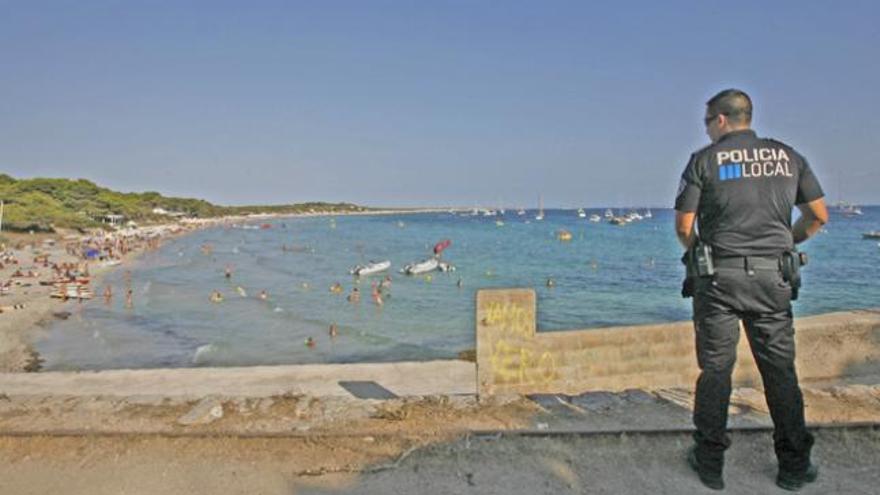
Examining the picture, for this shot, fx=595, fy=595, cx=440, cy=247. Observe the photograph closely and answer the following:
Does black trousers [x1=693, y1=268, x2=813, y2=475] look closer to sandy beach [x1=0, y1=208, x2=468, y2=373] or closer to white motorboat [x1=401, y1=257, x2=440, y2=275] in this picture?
sandy beach [x1=0, y1=208, x2=468, y2=373]

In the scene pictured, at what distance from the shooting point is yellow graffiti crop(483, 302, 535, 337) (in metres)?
6.05

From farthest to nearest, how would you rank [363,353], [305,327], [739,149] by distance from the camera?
1. [305,327]
2. [363,353]
3. [739,149]

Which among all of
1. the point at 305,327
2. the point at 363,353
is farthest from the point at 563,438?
the point at 305,327

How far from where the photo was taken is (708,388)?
378cm

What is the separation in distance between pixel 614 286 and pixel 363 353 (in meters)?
20.5

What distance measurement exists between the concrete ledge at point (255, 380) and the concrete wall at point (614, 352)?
9.30ft

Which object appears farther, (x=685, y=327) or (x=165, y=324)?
(x=165, y=324)

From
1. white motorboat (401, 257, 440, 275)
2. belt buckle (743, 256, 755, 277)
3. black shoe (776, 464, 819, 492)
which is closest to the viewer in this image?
belt buckle (743, 256, 755, 277)

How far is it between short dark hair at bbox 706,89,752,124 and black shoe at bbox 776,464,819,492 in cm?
232

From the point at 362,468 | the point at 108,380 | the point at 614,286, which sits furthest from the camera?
the point at 614,286

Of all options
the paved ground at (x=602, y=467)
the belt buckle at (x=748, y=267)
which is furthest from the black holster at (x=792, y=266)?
the paved ground at (x=602, y=467)

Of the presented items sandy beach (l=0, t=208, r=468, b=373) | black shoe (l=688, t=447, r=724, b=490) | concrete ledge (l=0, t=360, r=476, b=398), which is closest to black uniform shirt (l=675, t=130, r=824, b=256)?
black shoe (l=688, t=447, r=724, b=490)

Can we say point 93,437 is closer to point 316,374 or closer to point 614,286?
point 316,374

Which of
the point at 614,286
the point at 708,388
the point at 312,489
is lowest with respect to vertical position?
the point at 614,286
